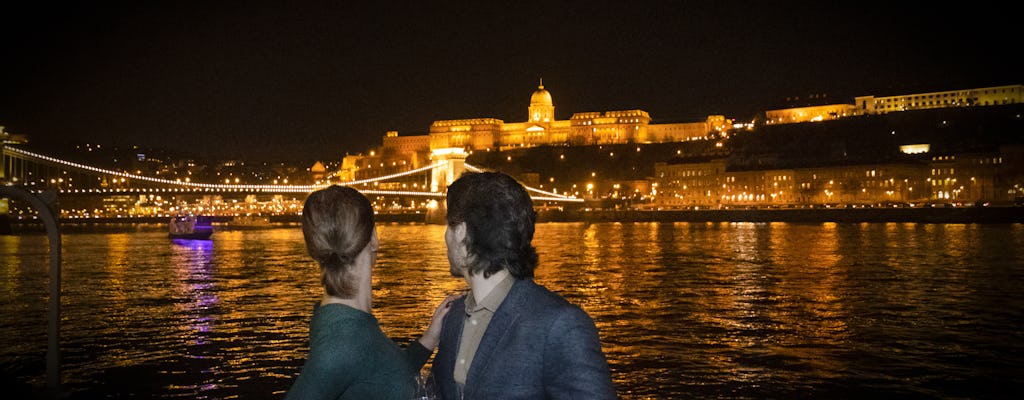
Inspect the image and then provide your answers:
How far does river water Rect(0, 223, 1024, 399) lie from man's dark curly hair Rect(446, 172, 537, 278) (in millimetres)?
3652

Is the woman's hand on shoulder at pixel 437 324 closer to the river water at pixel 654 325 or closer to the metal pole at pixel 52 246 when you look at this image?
the river water at pixel 654 325

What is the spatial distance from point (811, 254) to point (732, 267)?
651 centimetres

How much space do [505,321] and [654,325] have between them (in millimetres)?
8815

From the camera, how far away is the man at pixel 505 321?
2.06m

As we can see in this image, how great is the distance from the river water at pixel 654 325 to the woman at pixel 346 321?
10.8ft

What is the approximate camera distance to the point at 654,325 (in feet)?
35.0

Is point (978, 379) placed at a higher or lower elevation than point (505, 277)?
lower

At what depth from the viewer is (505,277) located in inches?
89.4

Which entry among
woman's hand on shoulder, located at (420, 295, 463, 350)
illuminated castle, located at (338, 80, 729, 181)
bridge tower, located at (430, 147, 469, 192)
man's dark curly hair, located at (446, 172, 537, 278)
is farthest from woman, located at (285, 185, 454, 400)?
illuminated castle, located at (338, 80, 729, 181)

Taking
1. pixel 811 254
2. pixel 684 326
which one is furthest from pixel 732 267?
pixel 684 326

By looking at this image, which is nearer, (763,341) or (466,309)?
(466,309)

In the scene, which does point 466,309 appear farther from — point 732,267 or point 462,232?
point 732,267

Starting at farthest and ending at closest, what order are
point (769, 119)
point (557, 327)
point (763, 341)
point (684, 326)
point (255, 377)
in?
1. point (769, 119)
2. point (684, 326)
3. point (763, 341)
4. point (255, 377)
5. point (557, 327)

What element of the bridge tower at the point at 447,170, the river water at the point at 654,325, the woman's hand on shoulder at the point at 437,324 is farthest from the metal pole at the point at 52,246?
the bridge tower at the point at 447,170
